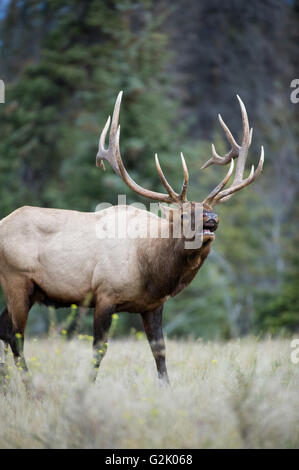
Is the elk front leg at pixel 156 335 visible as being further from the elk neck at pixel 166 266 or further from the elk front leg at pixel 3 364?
the elk front leg at pixel 3 364

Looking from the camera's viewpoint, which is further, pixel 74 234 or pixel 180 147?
pixel 180 147

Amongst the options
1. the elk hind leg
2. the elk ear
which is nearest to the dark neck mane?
the elk ear

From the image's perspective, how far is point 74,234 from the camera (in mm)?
5406

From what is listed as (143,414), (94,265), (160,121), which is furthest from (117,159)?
(160,121)

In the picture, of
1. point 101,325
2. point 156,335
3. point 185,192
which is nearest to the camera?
point 185,192

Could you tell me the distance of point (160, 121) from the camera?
50.4 ft

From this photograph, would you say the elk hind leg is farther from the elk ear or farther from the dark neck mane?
the elk ear

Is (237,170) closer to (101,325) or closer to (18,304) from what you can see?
(101,325)

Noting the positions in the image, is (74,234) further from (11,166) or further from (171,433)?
(11,166)

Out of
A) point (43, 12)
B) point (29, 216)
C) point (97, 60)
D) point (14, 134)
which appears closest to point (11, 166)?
point (14, 134)

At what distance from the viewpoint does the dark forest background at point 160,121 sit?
582 inches

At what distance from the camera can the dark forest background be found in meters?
14.8

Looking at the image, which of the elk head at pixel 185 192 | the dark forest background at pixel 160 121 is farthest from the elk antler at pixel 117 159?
the dark forest background at pixel 160 121

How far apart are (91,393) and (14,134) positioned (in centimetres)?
1291
